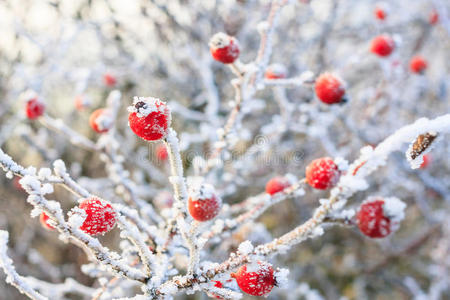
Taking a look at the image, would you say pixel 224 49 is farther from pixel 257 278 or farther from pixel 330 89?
pixel 257 278

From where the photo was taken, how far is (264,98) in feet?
16.1

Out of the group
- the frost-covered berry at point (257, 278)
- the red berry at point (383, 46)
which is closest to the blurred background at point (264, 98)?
the red berry at point (383, 46)

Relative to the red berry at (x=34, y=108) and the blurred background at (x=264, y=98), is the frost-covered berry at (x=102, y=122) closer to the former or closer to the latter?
the red berry at (x=34, y=108)

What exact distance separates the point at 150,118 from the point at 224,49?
0.71 metres

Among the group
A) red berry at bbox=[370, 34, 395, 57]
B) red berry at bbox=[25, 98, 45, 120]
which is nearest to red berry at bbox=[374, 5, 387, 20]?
red berry at bbox=[370, 34, 395, 57]

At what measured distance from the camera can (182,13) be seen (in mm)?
4164

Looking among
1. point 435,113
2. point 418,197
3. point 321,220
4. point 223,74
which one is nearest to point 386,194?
point 418,197

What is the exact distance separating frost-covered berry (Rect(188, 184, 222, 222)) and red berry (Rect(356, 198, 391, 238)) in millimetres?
467

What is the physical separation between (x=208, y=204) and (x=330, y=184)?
53cm

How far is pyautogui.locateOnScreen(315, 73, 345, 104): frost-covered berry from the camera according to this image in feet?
6.17

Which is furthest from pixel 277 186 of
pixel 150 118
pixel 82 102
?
pixel 82 102

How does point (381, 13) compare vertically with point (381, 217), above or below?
above

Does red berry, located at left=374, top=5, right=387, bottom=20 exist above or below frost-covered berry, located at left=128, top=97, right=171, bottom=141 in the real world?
above

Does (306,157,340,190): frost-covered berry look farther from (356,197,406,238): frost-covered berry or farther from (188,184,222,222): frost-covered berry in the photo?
(188,184,222,222): frost-covered berry
